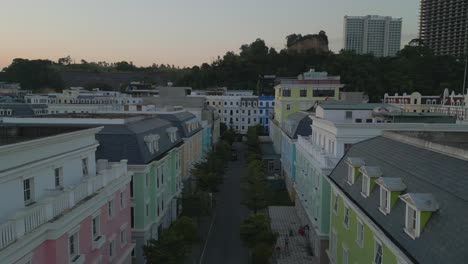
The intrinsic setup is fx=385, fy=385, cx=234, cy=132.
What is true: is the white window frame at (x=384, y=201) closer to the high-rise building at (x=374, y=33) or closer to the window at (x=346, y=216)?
the window at (x=346, y=216)

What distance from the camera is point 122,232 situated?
20906 millimetres

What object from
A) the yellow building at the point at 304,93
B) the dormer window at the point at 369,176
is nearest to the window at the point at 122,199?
the dormer window at the point at 369,176

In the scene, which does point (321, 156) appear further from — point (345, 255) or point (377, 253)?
point (377, 253)

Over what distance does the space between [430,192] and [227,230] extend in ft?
75.8

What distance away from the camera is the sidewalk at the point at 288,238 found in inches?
1065

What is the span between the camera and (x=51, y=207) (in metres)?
13.0

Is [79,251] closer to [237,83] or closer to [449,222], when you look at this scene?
[449,222]

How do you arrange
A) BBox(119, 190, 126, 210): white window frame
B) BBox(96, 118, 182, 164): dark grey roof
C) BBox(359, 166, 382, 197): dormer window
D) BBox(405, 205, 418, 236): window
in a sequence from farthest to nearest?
1. BBox(96, 118, 182, 164): dark grey roof
2. BBox(119, 190, 126, 210): white window frame
3. BBox(359, 166, 382, 197): dormer window
4. BBox(405, 205, 418, 236): window

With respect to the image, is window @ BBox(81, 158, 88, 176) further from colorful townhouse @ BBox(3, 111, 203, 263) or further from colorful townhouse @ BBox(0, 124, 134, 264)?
colorful townhouse @ BBox(3, 111, 203, 263)

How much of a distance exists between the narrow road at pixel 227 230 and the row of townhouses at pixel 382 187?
5742mm

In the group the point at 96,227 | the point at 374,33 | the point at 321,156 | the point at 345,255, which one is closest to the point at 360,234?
the point at 345,255

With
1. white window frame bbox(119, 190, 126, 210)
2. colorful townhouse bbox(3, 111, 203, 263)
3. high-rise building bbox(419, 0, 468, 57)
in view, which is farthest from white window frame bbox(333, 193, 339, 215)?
high-rise building bbox(419, 0, 468, 57)

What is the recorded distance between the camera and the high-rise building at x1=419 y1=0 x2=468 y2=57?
12369 centimetres

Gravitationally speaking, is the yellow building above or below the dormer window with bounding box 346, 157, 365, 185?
above
